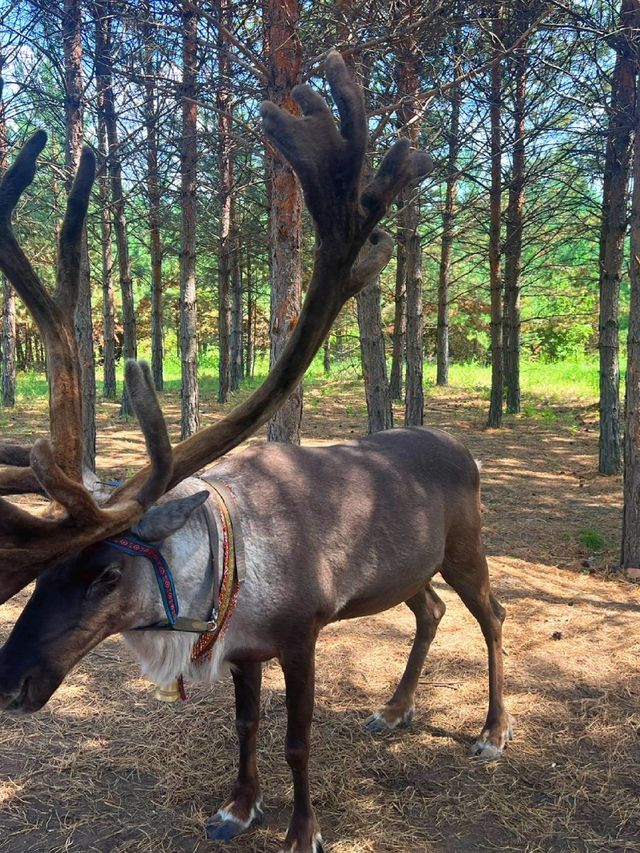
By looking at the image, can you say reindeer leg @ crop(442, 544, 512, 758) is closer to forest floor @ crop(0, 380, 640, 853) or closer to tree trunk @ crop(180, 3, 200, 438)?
forest floor @ crop(0, 380, 640, 853)

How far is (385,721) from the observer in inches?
153

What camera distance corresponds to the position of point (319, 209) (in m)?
2.89

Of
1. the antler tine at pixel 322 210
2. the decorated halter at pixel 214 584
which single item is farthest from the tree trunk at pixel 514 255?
the decorated halter at pixel 214 584

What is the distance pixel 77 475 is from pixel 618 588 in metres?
4.95

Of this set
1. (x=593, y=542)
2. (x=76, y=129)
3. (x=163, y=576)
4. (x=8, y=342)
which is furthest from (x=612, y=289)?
(x=8, y=342)

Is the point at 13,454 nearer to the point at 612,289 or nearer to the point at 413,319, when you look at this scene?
the point at 612,289

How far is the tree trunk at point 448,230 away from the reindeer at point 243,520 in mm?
4856

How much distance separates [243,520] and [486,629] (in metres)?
1.75

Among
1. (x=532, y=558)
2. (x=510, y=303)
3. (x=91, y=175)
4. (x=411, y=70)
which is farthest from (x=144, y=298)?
(x=91, y=175)

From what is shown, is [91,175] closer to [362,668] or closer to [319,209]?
[319,209]

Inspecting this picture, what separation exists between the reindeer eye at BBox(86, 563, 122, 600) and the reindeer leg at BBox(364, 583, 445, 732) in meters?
2.05

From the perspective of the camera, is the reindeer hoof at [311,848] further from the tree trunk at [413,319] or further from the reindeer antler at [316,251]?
the tree trunk at [413,319]

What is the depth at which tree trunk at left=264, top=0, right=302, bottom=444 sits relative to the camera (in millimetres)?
5777

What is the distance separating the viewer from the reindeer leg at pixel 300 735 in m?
2.85
